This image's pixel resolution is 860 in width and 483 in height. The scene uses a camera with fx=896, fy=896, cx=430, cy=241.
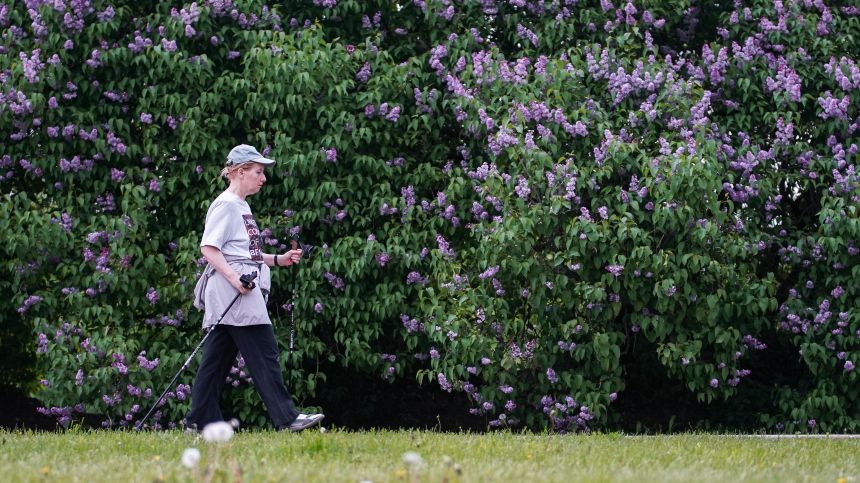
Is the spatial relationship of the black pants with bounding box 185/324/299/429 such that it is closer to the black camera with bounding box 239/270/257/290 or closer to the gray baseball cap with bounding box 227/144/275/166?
the black camera with bounding box 239/270/257/290

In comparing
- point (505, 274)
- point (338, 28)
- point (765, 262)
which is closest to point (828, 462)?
point (505, 274)

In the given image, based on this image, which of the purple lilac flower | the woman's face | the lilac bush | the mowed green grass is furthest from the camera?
the purple lilac flower

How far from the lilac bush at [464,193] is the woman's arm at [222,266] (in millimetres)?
1997

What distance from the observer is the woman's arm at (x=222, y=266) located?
4.57 metres

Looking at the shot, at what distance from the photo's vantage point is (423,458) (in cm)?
358

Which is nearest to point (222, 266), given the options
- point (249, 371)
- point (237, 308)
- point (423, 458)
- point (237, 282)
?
point (237, 282)

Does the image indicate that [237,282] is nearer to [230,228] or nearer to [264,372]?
[230,228]

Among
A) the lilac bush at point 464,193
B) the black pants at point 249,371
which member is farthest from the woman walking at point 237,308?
the lilac bush at point 464,193

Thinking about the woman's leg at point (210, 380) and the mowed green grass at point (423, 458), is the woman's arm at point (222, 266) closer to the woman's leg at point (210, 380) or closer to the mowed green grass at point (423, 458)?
the woman's leg at point (210, 380)

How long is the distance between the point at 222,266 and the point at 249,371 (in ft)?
1.89

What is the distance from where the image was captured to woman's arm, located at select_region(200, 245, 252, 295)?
4574 mm

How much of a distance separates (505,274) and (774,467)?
278 centimetres

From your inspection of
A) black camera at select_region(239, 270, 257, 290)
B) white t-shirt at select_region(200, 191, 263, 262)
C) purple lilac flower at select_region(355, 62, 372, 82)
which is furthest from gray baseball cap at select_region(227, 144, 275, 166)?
purple lilac flower at select_region(355, 62, 372, 82)

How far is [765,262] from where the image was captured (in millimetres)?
7277
